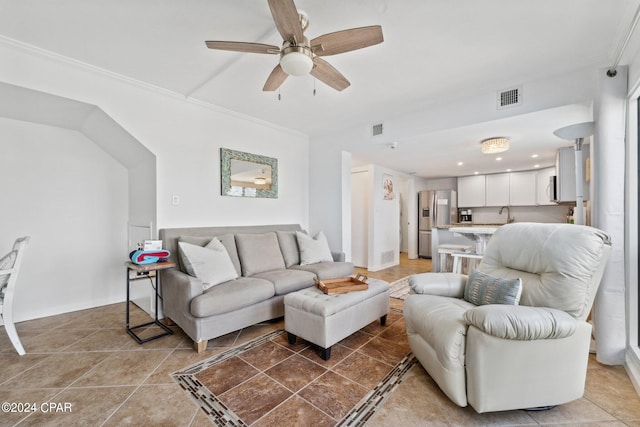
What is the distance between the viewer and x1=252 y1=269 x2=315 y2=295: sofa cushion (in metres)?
2.78

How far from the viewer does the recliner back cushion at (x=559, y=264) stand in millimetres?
1613

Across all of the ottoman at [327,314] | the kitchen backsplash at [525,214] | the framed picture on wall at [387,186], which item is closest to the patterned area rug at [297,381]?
the ottoman at [327,314]

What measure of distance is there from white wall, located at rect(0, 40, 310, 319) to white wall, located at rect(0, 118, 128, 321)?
13mm

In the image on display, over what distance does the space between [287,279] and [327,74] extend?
1.96 metres

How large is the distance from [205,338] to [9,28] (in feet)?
8.83

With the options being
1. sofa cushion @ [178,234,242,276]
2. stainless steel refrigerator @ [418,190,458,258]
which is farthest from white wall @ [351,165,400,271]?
sofa cushion @ [178,234,242,276]

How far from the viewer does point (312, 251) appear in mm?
3623

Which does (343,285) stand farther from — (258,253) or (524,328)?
(524,328)

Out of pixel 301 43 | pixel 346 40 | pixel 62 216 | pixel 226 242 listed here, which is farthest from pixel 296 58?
pixel 62 216

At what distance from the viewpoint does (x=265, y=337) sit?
8.33 ft

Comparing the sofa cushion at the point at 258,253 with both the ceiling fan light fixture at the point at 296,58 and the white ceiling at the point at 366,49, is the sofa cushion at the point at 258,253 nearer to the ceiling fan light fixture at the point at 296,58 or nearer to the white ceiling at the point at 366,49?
the white ceiling at the point at 366,49

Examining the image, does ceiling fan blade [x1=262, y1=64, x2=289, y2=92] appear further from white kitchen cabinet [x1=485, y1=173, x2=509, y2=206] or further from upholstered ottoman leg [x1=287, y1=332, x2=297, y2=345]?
white kitchen cabinet [x1=485, y1=173, x2=509, y2=206]

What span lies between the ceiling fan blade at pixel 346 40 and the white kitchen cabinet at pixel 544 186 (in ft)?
18.2

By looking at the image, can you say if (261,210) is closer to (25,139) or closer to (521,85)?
(25,139)
